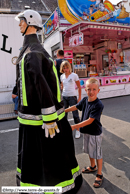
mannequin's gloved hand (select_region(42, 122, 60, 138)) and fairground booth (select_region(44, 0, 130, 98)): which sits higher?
fairground booth (select_region(44, 0, 130, 98))

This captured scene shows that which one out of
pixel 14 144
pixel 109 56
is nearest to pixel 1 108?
pixel 14 144

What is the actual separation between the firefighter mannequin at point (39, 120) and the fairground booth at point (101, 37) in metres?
6.11

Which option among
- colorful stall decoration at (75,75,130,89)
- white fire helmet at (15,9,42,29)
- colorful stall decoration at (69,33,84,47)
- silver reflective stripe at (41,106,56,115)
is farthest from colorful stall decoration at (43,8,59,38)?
silver reflective stripe at (41,106,56,115)

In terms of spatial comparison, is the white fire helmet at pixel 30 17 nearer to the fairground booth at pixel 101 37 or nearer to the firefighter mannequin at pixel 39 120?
the firefighter mannequin at pixel 39 120

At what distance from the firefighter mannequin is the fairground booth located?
611 cm

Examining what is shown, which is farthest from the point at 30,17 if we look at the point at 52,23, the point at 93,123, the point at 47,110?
the point at 52,23

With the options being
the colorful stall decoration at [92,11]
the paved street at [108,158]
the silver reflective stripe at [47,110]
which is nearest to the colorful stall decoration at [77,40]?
the colorful stall decoration at [92,11]

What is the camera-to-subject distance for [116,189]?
2.17 meters

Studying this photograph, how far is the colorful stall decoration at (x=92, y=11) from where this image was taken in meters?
8.02

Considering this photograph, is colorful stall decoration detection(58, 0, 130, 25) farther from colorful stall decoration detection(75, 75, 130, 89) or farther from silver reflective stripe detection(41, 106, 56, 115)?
silver reflective stripe detection(41, 106, 56, 115)

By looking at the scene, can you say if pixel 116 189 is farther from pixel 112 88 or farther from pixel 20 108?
pixel 112 88

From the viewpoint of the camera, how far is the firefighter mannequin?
1602 millimetres

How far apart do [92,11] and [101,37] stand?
2.74 m

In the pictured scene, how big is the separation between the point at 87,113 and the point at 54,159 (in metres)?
0.77
